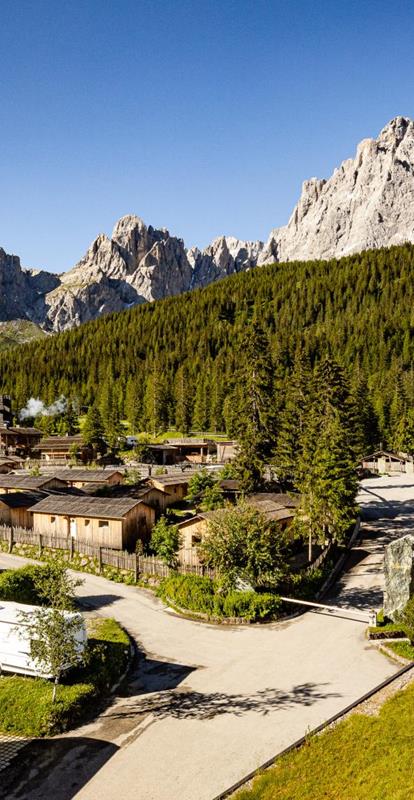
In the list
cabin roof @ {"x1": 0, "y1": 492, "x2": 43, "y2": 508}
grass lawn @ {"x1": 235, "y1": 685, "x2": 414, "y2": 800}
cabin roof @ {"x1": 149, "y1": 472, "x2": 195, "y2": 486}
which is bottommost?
grass lawn @ {"x1": 235, "y1": 685, "x2": 414, "y2": 800}

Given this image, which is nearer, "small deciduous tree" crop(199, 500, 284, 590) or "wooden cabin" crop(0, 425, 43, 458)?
"small deciduous tree" crop(199, 500, 284, 590)

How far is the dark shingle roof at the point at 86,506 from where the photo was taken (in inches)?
1689

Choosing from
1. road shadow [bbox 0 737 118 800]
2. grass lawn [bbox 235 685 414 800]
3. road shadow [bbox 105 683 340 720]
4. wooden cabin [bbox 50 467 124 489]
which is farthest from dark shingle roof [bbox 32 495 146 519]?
grass lawn [bbox 235 685 414 800]

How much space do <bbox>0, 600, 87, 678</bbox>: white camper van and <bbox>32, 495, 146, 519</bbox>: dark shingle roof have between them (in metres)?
19.7

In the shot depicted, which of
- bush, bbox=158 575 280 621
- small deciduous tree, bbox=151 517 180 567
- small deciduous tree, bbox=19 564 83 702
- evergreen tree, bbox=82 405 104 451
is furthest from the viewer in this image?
evergreen tree, bbox=82 405 104 451

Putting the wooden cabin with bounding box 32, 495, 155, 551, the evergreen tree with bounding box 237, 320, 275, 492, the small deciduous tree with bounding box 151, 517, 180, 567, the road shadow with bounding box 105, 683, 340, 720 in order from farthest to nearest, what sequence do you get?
the evergreen tree with bounding box 237, 320, 275, 492
the wooden cabin with bounding box 32, 495, 155, 551
the small deciduous tree with bounding box 151, 517, 180, 567
the road shadow with bounding box 105, 683, 340, 720

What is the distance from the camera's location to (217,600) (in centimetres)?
3033

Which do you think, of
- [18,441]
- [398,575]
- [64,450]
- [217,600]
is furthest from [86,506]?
[18,441]

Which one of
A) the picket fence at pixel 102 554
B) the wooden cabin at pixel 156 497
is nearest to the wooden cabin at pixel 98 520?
the picket fence at pixel 102 554

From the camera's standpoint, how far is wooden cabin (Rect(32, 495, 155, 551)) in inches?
1676

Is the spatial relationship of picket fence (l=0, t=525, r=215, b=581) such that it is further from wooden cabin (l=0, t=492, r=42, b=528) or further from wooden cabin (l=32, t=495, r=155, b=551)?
wooden cabin (l=0, t=492, r=42, b=528)

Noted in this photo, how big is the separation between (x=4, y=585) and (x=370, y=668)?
67.5 ft

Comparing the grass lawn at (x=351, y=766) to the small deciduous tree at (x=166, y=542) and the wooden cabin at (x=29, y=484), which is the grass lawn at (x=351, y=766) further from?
the wooden cabin at (x=29, y=484)

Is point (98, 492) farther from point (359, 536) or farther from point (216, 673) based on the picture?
point (216, 673)
